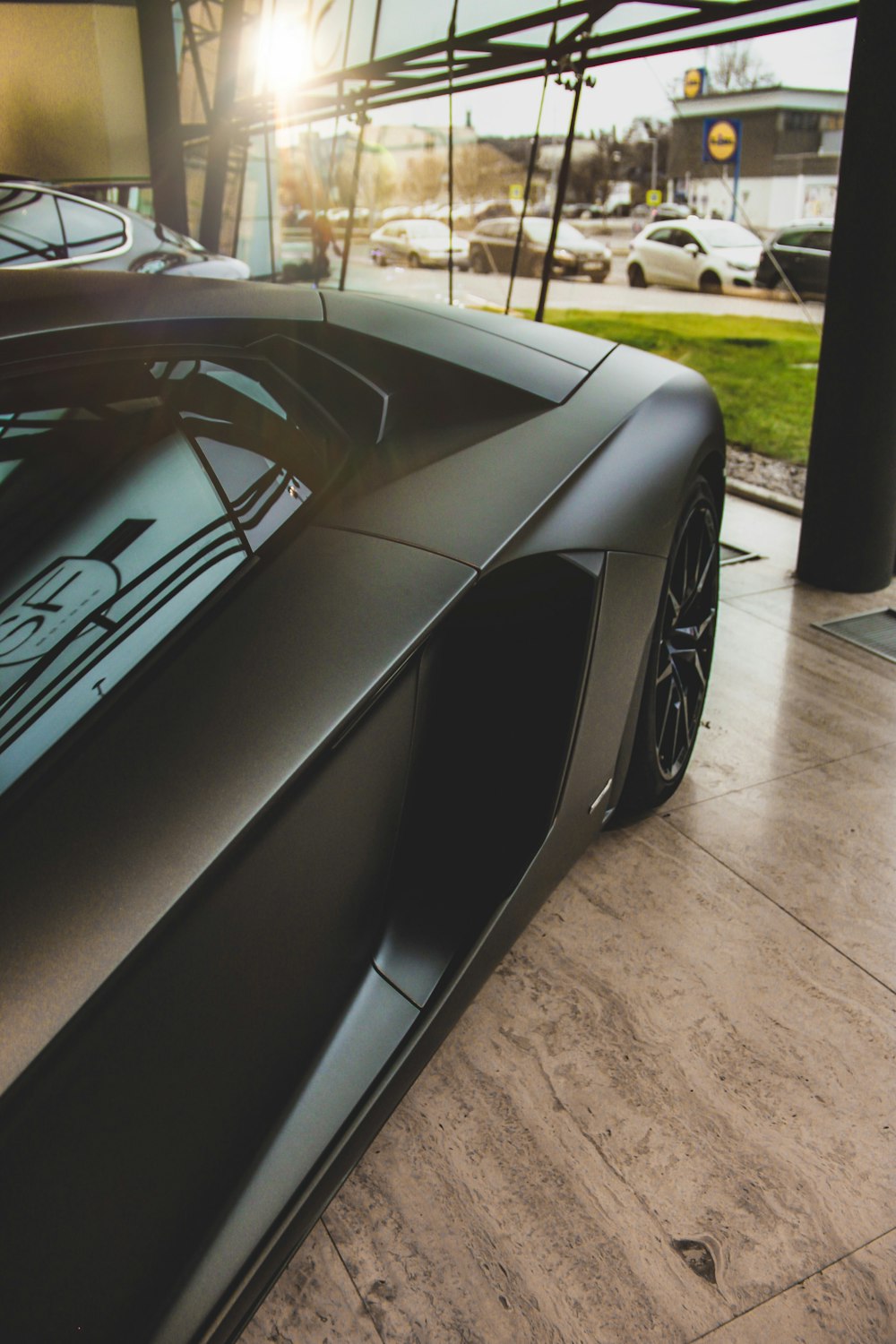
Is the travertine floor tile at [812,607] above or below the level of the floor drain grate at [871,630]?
above

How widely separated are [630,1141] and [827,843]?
1.06m

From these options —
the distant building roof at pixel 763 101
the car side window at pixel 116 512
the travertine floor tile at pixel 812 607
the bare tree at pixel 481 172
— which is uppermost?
the distant building roof at pixel 763 101

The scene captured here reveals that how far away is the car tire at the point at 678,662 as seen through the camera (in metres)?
2.11

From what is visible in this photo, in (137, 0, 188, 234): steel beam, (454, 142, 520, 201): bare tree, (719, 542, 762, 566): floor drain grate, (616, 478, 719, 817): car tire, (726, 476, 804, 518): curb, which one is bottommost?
(719, 542, 762, 566): floor drain grate

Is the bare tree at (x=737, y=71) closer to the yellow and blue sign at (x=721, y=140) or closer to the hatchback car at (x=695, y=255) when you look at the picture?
the yellow and blue sign at (x=721, y=140)

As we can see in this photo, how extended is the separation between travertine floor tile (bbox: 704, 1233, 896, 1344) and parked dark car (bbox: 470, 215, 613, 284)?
579 centimetres

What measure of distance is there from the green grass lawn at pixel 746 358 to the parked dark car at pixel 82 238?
269 cm

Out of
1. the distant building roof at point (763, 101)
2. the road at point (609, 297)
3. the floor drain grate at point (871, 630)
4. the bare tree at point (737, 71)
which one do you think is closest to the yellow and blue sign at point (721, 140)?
the distant building roof at point (763, 101)

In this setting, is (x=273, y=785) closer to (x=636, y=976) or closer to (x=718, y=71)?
(x=636, y=976)

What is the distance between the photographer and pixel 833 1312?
4.56 ft

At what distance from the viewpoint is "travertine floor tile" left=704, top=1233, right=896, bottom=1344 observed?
53.4 inches

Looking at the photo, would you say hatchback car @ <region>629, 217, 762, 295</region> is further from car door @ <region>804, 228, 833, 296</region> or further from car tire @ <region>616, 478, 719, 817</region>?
car tire @ <region>616, 478, 719, 817</region>

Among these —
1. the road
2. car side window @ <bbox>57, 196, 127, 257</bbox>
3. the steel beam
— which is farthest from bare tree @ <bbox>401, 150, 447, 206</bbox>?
the steel beam

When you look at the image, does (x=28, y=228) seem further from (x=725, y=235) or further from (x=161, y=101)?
(x=161, y=101)
